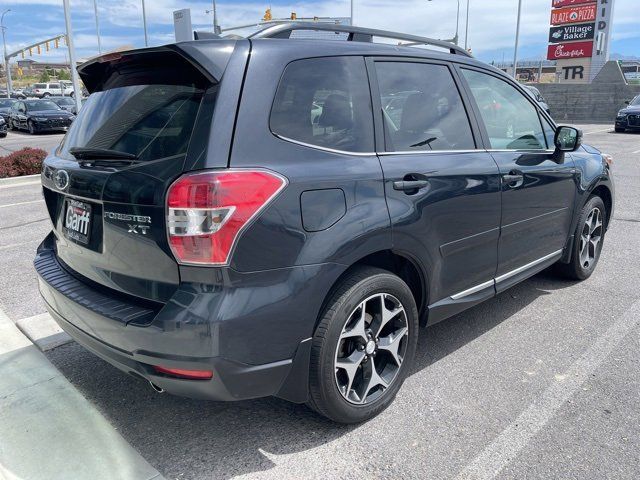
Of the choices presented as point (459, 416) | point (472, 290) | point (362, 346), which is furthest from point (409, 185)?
point (459, 416)

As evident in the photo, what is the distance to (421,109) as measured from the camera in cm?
318

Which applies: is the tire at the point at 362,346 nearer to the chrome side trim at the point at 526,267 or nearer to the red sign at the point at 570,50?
the chrome side trim at the point at 526,267

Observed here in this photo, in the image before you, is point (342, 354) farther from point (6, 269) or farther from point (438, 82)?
point (6, 269)

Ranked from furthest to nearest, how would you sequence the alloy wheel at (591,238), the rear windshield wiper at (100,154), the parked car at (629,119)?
the parked car at (629,119), the alloy wheel at (591,238), the rear windshield wiper at (100,154)

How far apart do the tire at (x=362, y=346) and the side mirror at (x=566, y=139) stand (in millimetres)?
2015

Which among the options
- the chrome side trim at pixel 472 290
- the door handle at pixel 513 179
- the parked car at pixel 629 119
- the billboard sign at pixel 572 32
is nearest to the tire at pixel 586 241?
the door handle at pixel 513 179

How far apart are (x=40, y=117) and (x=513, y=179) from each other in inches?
1043

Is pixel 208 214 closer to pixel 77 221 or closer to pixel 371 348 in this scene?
pixel 77 221

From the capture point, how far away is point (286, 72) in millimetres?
2480

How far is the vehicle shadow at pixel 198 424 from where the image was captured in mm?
2570

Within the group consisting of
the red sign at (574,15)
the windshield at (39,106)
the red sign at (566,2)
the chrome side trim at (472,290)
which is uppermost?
the red sign at (566,2)

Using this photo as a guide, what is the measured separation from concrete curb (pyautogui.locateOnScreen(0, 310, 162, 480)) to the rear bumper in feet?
1.51

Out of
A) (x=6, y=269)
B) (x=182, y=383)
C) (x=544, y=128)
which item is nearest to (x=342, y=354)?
(x=182, y=383)

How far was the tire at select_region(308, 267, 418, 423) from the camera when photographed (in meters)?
2.54
